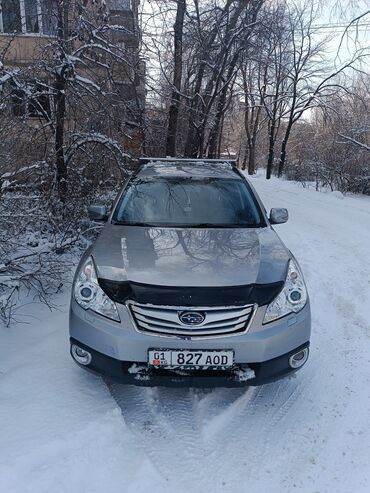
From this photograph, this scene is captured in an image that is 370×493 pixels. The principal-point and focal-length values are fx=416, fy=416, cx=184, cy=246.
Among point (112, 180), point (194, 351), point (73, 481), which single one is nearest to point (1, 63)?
point (112, 180)

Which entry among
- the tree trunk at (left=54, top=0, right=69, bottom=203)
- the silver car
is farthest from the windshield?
the tree trunk at (left=54, top=0, right=69, bottom=203)

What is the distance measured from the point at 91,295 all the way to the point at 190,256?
76 cm

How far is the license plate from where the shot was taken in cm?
254

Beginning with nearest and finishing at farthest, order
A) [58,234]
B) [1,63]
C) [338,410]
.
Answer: [338,410] < [1,63] < [58,234]

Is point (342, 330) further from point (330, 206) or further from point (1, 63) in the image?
point (330, 206)

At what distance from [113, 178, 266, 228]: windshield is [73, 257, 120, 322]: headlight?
103 cm

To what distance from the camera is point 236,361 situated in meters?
2.57

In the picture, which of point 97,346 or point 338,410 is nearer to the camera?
point 97,346

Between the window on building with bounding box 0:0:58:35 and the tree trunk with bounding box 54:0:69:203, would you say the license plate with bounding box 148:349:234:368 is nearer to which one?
the tree trunk with bounding box 54:0:69:203

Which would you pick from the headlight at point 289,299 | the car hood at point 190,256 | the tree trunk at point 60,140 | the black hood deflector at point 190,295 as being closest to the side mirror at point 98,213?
the car hood at point 190,256

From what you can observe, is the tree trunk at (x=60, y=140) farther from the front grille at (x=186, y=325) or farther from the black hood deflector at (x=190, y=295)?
the front grille at (x=186, y=325)

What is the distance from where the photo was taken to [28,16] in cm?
601

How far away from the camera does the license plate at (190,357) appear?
2545mm

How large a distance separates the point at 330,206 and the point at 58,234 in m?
9.40
